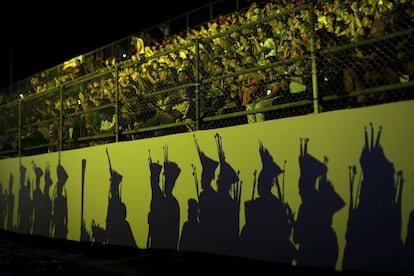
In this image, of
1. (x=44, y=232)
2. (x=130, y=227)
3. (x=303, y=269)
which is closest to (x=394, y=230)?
(x=303, y=269)

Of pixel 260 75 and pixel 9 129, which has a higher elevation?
pixel 9 129

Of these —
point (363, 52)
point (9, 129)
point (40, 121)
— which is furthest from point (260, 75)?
point (9, 129)

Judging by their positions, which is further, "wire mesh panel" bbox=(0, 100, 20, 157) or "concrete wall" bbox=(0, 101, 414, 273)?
"wire mesh panel" bbox=(0, 100, 20, 157)

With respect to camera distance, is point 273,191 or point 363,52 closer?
point 363,52

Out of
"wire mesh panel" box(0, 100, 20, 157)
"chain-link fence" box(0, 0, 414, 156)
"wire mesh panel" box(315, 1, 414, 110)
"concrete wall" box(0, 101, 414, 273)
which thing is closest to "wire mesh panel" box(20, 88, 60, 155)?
"wire mesh panel" box(0, 100, 20, 157)

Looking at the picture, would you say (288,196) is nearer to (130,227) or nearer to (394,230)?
(394,230)

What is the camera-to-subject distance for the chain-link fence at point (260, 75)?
5090 mm

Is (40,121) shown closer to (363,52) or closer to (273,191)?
(273,191)

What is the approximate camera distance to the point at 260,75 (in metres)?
6.20

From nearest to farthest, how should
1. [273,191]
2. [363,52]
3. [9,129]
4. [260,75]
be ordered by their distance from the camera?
1. [363,52]
2. [273,191]
3. [260,75]
4. [9,129]

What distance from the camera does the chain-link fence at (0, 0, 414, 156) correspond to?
509 centimetres

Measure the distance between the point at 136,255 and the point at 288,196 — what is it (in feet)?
9.89

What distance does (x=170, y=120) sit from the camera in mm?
7406

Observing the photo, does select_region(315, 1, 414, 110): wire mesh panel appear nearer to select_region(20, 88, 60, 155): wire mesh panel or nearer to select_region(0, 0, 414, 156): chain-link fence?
select_region(0, 0, 414, 156): chain-link fence
